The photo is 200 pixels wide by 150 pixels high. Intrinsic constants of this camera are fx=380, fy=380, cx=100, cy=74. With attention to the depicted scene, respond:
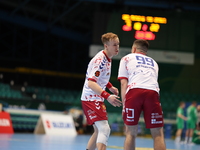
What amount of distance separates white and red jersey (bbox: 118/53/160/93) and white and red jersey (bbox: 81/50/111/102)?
358mm

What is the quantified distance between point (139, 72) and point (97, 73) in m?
0.67

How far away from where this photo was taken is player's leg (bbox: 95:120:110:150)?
573cm

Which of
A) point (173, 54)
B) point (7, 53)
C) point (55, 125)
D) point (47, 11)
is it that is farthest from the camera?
point (7, 53)

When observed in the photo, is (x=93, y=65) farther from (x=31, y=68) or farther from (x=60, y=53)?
(x=60, y=53)

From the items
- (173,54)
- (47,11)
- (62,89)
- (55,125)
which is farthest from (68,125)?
(62,89)

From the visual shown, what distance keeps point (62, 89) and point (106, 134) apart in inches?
1308

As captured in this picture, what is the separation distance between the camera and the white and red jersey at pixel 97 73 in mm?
5820

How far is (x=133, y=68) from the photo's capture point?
561 centimetres

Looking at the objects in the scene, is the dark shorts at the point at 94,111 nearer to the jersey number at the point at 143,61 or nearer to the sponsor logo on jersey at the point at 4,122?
the jersey number at the point at 143,61

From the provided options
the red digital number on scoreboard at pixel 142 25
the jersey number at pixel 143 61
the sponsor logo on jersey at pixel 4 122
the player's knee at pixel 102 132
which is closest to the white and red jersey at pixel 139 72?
the jersey number at pixel 143 61

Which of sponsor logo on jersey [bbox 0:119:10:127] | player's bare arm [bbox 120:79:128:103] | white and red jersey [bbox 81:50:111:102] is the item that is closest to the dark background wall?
sponsor logo on jersey [bbox 0:119:10:127]

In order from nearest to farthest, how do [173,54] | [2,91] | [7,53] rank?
1. [173,54]
2. [2,91]
3. [7,53]

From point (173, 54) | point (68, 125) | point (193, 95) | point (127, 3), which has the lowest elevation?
point (68, 125)

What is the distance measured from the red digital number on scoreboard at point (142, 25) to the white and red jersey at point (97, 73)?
1453 cm
